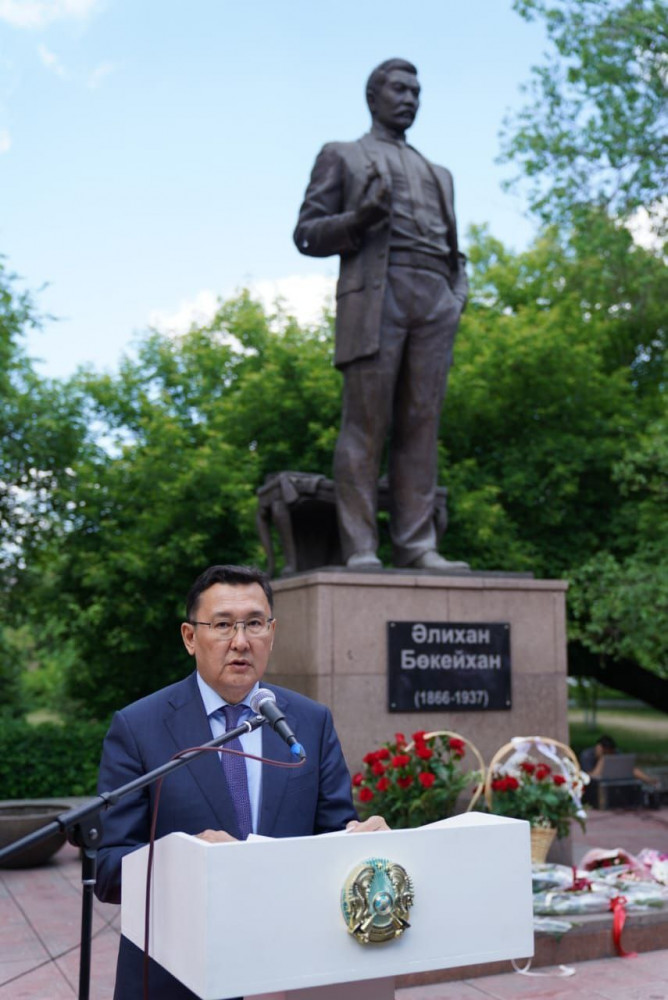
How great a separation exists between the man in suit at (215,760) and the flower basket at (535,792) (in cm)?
321

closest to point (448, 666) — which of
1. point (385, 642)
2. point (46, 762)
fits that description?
point (385, 642)

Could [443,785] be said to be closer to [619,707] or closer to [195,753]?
[195,753]

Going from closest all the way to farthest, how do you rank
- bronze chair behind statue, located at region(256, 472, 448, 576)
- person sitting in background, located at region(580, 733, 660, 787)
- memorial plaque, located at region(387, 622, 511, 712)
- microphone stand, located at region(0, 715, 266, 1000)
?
microphone stand, located at region(0, 715, 266, 1000) < memorial plaque, located at region(387, 622, 511, 712) < bronze chair behind statue, located at region(256, 472, 448, 576) < person sitting in background, located at region(580, 733, 660, 787)

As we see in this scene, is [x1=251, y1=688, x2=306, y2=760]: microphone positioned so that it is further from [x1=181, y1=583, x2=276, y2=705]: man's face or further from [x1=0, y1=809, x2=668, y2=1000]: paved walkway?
[x1=0, y1=809, x2=668, y2=1000]: paved walkway

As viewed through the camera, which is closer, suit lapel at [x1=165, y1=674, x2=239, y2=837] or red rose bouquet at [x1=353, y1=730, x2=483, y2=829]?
suit lapel at [x1=165, y1=674, x2=239, y2=837]

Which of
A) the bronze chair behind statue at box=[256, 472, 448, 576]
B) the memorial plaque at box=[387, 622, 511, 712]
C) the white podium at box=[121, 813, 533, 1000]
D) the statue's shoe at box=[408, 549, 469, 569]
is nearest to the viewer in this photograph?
the white podium at box=[121, 813, 533, 1000]

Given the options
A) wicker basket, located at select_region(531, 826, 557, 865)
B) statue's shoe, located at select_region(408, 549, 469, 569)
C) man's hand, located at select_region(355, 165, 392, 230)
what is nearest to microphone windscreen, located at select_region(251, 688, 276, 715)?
wicker basket, located at select_region(531, 826, 557, 865)

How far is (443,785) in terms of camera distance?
19.6 feet

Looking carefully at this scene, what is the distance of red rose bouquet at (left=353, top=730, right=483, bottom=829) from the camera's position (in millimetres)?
5902

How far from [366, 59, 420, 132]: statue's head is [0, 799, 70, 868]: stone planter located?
5.47 meters

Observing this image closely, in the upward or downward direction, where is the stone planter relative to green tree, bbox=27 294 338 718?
downward

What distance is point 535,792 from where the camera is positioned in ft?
19.1

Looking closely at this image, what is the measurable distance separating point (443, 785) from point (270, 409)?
1432 centimetres

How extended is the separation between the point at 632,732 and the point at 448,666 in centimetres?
2781
